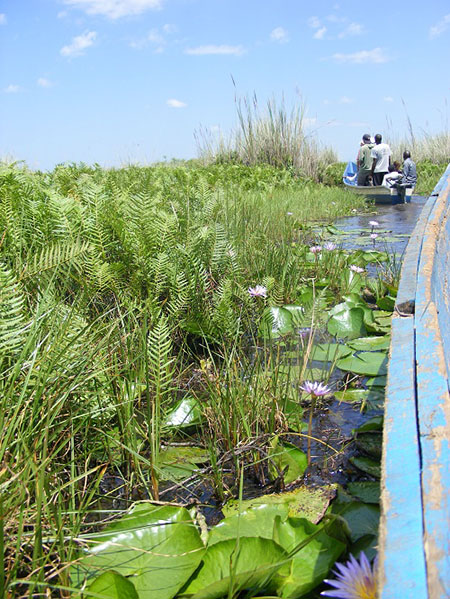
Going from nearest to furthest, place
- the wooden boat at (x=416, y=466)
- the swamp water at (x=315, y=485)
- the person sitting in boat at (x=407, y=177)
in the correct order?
the wooden boat at (x=416, y=466) < the swamp water at (x=315, y=485) < the person sitting in boat at (x=407, y=177)

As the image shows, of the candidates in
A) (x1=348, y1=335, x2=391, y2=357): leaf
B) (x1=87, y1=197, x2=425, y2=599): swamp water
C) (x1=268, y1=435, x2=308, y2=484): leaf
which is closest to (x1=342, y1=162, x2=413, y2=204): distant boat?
(x1=348, y1=335, x2=391, y2=357): leaf

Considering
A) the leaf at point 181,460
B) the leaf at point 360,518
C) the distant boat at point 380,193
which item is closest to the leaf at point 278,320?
the leaf at point 181,460

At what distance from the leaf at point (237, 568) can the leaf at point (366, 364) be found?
1243 millimetres

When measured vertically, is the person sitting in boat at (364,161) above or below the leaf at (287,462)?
above

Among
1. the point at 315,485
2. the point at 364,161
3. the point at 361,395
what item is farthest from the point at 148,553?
the point at 364,161

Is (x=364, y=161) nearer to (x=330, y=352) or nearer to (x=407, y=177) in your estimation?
(x=407, y=177)

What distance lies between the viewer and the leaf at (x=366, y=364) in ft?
7.24

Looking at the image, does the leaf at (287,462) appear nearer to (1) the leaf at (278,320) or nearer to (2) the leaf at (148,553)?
(2) the leaf at (148,553)

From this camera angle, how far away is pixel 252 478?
160 cm

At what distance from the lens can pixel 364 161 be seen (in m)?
10.2

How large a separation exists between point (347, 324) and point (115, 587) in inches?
77.2

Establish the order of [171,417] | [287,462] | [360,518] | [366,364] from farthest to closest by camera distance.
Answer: [366,364]
[171,417]
[287,462]
[360,518]

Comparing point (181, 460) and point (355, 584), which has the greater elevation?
point (355, 584)

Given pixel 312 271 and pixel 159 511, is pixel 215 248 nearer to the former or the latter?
pixel 312 271
